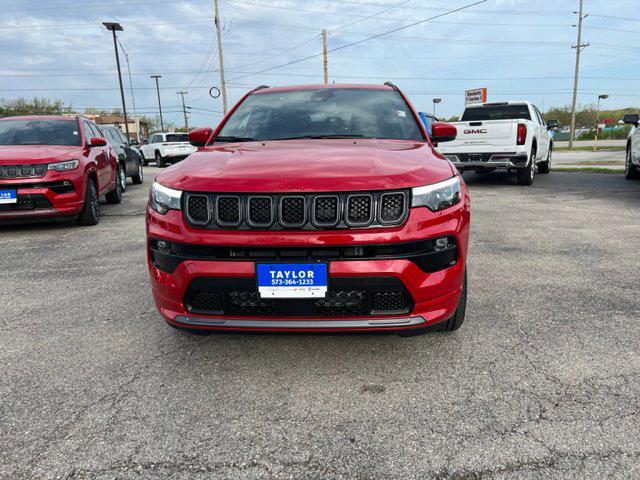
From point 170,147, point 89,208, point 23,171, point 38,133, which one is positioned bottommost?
point 89,208

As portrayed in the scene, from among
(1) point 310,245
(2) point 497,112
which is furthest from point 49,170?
(2) point 497,112

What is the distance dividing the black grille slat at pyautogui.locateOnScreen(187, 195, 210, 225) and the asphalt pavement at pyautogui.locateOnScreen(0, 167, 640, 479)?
2.83ft

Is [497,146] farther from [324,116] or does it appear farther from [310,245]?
[310,245]

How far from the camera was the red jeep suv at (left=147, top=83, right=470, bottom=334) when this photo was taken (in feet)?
7.32

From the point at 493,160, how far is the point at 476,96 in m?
32.9

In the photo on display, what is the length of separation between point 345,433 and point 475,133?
9.11 m

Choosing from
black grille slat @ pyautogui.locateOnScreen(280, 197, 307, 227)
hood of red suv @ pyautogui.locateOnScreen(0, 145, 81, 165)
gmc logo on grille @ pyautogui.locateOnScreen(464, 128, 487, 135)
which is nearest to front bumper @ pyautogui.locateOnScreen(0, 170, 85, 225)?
hood of red suv @ pyautogui.locateOnScreen(0, 145, 81, 165)

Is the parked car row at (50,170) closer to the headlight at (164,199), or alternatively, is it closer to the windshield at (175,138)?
the headlight at (164,199)

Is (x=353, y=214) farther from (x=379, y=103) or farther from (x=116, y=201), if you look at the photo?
(x=116, y=201)

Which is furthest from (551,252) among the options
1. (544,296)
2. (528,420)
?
(528,420)

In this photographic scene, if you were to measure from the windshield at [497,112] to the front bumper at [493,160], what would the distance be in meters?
1.72

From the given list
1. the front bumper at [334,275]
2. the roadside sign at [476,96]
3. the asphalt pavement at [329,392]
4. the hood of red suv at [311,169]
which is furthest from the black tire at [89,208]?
the roadside sign at [476,96]

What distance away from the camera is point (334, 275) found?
2209 mm

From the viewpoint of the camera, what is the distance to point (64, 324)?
3.34 m
